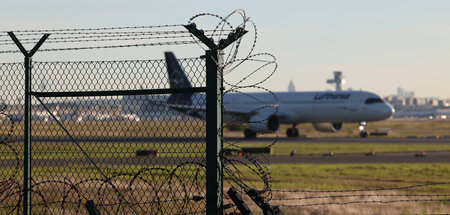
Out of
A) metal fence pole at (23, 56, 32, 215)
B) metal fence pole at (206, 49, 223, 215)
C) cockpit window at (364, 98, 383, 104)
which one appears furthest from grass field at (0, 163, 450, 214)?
cockpit window at (364, 98, 383, 104)

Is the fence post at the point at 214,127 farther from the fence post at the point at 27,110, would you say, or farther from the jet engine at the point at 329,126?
the jet engine at the point at 329,126

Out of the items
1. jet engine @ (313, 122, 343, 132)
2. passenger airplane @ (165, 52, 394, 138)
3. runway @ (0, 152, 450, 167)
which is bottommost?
runway @ (0, 152, 450, 167)

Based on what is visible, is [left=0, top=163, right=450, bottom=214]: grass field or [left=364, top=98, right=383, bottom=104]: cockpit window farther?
[left=364, top=98, right=383, bottom=104]: cockpit window

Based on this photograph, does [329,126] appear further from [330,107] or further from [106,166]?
[106,166]

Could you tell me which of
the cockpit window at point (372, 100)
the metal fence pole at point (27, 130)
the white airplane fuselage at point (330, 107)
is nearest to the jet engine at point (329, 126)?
the white airplane fuselage at point (330, 107)

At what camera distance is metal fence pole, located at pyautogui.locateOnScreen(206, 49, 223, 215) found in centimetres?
741

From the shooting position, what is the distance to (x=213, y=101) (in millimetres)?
7469

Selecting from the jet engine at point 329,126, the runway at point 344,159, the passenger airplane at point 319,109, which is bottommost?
the runway at point 344,159

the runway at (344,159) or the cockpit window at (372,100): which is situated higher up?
the cockpit window at (372,100)

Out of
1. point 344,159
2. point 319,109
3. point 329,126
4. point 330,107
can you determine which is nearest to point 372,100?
point 330,107

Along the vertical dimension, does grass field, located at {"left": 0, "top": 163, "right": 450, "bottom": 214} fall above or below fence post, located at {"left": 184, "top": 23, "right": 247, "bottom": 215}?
below

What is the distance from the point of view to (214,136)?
742 cm

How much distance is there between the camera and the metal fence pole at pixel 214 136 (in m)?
7.41

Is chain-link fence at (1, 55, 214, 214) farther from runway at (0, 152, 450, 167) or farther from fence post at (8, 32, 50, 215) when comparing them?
runway at (0, 152, 450, 167)
